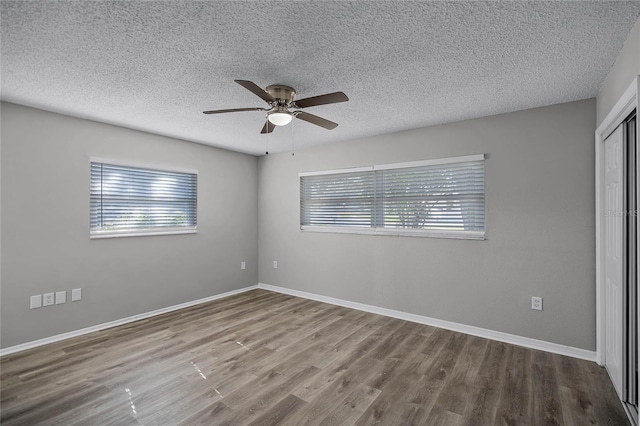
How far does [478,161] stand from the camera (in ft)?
11.0

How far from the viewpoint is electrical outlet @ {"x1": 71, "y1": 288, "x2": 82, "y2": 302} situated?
326 centimetres

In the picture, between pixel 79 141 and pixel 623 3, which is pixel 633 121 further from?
pixel 79 141

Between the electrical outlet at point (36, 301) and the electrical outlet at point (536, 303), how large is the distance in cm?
490

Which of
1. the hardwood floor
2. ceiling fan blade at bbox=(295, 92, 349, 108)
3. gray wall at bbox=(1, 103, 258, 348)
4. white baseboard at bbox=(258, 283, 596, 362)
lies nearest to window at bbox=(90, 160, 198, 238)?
gray wall at bbox=(1, 103, 258, 348)

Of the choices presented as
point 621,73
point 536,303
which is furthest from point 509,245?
point 621,73

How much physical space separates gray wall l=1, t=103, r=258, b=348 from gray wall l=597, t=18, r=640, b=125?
450 centimetres

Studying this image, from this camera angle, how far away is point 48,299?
10.1ft

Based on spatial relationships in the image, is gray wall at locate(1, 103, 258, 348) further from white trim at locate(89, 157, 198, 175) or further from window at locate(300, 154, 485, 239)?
window at locate(300, 154, 485, 239)

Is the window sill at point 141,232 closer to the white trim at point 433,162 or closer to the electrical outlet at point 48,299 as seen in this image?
the electrical outlet at point 48,299

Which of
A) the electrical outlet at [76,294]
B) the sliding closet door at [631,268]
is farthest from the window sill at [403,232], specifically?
the electrical outlet at [76,294]

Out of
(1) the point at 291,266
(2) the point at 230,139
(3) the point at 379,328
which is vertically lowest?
(3) the point at 379,328

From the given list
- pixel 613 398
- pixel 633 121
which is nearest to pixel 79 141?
pixel 633 121

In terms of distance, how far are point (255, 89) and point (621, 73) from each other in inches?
95.2

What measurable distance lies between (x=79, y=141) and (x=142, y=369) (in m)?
2.49
